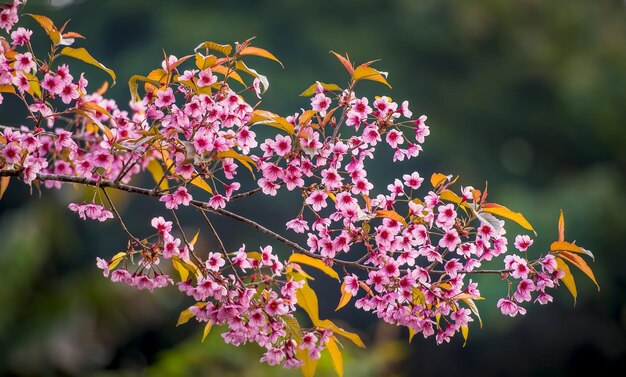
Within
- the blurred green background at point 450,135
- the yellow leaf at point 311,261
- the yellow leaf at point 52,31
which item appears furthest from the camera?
the blurred green background at point 450,135

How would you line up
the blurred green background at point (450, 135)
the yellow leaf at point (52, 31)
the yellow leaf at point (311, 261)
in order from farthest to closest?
the blurred green background at point (450, 135) < the yellow leaf at point (311, 261) < the yellow leaf at point (52, 31)

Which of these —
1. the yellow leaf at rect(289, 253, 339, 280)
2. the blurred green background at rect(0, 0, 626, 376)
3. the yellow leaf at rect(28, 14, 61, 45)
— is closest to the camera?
the yellow leaf at rect(28, 14, 61, 45)

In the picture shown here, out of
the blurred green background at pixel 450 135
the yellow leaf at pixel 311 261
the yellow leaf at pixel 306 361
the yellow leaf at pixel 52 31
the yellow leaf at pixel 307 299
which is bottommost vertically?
the blurred green background at pixel 450 135

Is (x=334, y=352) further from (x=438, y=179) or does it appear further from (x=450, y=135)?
(x=450, y=135)

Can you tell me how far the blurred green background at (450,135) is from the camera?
6.52 meters

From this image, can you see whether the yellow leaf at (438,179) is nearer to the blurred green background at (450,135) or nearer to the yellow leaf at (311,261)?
the yellow leaf at (311,261)

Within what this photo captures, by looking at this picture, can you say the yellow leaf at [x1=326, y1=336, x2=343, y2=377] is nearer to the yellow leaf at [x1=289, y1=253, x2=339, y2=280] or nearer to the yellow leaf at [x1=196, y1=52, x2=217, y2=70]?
Result: the yellow leaf at [x1=289, y1=253, x2=339, y2=280]

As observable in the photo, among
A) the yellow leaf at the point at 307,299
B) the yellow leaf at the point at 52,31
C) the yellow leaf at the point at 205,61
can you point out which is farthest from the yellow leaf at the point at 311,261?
the yellow leaf at the point at 52,31

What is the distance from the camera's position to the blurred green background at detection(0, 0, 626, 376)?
6520 mm

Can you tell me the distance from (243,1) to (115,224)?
3576 millimetres

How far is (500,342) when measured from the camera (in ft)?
25.2

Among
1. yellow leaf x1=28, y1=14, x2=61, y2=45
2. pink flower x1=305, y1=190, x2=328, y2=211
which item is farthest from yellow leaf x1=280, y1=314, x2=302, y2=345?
yellow leaf x1=28, y1=14, x2=61, y2=45

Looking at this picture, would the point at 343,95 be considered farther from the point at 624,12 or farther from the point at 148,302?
the point at 624,12

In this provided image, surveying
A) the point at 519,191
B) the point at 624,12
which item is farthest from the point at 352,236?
the point at 624,12
